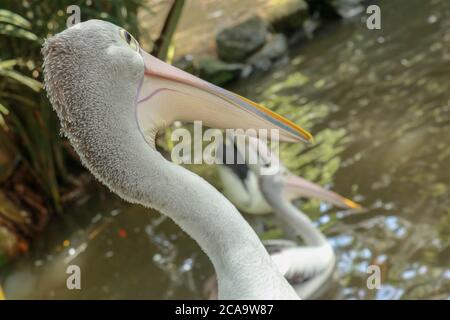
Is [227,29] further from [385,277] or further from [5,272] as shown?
[385,277]

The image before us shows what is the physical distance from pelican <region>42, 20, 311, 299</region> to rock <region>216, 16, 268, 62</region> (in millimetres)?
5073

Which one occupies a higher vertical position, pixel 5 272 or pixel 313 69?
pixel 313 69

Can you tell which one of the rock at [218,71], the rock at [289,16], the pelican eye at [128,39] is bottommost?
the pelican eye at [128,39]

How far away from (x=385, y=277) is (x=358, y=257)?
26 cm

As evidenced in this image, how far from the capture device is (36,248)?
406 centimetres

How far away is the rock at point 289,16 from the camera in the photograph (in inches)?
275

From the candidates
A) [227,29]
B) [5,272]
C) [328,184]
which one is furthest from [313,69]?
[5,272]

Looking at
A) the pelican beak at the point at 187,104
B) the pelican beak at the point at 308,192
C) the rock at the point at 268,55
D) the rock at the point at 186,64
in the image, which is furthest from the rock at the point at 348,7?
the pelican beak at the point at 187,104

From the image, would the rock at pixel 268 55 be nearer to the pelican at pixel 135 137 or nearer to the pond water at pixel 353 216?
the pond water at pixel 353 216

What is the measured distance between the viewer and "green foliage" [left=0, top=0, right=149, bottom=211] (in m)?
3.88

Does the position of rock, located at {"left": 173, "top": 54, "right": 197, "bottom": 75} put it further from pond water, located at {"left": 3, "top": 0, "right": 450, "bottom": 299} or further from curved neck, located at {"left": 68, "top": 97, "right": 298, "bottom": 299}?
curved neck, located at {"left": 68, "top": 97, "right": 298, "bottom": 299}

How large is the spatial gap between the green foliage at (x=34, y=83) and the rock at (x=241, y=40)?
2.22 meters

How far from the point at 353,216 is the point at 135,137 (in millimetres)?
2108
